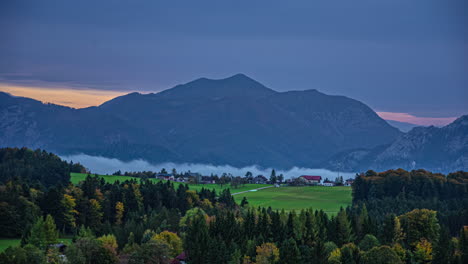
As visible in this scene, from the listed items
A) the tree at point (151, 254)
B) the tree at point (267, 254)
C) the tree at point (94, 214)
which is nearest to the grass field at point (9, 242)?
the tree at point (151, 254)

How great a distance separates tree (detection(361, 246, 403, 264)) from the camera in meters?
104

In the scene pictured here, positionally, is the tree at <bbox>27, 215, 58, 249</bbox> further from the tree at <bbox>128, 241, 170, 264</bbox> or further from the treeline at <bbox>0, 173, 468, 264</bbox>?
the tree at <bbox>128, 241, 170, 264</bbox>

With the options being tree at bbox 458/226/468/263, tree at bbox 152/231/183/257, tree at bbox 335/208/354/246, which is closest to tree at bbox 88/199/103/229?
tree at bbox 152/231/183/257

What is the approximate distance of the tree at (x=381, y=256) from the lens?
4092 inches

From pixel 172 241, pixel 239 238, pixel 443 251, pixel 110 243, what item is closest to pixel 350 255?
pixel 443 251

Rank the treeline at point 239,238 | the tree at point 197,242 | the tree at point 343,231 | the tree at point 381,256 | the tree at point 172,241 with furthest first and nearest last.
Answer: the tree at point 343,231
the tree at point 172,241
the tree at point 197,242
the treeline at point 239,238
the tree at point 381,256

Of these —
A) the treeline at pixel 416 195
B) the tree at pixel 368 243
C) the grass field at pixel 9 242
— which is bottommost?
the grass field at pixel 9 242

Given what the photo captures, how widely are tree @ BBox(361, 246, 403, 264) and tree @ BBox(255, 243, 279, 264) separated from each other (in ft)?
43.1

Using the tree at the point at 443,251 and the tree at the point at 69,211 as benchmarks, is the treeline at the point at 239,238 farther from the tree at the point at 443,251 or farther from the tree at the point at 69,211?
the tree at the point at 69,211

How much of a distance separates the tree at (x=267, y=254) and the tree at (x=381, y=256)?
13146mm

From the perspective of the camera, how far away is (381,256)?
341 ft

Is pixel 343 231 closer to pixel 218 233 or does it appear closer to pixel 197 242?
pixel 218 233

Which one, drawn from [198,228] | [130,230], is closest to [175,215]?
[130,230]

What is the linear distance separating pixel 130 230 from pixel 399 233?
47.1 meters
